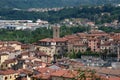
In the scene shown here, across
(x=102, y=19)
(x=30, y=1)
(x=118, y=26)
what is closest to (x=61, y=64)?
(x=118, y=26)

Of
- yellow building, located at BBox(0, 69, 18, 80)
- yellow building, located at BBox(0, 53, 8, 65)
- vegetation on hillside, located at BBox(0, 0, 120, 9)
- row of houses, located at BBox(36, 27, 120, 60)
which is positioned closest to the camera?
yellow building, located at BBox(0, 69, 18, 80)

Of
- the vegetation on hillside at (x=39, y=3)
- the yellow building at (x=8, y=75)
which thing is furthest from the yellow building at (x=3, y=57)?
the vegetation on hillside at (x=39, y=3)

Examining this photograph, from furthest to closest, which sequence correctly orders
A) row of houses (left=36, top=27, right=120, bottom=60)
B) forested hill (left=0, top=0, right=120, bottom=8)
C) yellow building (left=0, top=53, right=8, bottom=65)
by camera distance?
forested hill (left=0, top=0, right=120, bottom=8) → row of houses (left=36, top=27, right=120, bottom=60) → yellow building (left=0, top=53, right=8, bottom=65)

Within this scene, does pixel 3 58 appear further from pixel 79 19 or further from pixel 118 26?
pixel 79 19

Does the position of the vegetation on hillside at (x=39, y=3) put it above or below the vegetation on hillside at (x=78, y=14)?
below

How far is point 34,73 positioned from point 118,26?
32785 millimetres

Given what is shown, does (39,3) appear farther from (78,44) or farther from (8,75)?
(8,75)

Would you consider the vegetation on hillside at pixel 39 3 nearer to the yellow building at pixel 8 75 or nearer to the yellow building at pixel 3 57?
the yellow building at pixel 3 57

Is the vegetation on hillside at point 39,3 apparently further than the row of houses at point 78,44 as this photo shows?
Yes

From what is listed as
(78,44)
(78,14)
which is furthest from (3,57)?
(78,14)

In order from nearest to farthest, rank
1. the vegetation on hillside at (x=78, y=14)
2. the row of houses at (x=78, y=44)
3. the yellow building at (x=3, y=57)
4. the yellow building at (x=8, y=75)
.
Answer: the yellow building at (x=8, y=75) < the yellow building at (x=3, y=57) < the row of houses at (x=78, y=44) < the vegetation on hillside at (x=78, y=14)

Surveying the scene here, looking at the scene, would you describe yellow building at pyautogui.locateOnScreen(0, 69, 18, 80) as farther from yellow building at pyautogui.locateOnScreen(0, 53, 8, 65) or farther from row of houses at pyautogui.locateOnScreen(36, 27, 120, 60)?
row of houses at pyautogui.locateOnScreen(36, 27, 120, 60)

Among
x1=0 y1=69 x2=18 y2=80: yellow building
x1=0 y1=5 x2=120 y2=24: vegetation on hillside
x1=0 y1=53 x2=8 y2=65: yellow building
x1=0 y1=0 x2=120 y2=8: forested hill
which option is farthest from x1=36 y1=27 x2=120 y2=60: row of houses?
x1=0 y1=0 x2=120 y2=8: forested hill

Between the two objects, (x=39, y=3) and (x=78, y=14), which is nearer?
(x=78, y=14)
